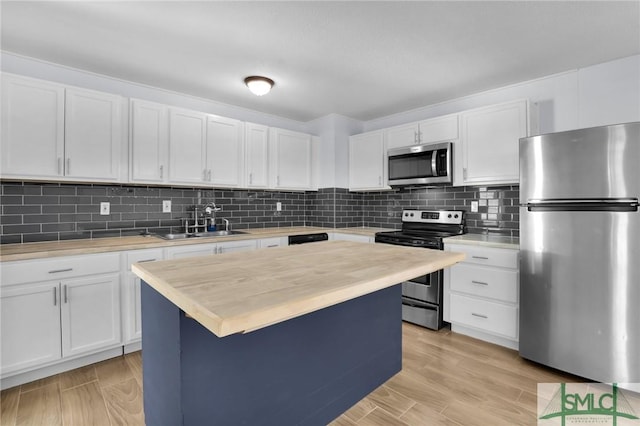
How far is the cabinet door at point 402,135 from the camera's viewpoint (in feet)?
11.9

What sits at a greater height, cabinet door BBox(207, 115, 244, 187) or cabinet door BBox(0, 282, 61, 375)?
cabinet door BBox(207, 115, 244, 187)

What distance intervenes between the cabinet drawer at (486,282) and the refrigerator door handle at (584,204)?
1.95ft

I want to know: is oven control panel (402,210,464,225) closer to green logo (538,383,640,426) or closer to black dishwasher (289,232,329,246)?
black dishwasher (289,232,329,246)

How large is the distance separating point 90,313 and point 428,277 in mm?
2910

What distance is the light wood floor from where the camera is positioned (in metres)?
1.82

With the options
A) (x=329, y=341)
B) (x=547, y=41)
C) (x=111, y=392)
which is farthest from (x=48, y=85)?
(x=547, y=41)

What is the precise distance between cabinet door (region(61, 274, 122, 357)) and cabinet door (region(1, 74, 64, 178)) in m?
0.89

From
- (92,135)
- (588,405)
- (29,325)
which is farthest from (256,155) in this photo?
(588,405)

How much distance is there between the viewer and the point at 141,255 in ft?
8.39

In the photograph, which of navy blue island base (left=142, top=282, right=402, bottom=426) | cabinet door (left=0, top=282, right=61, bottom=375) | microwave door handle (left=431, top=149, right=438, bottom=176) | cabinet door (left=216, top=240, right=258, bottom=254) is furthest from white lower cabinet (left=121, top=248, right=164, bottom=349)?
microwave door handle (left=431, top=149, right=438, bottom=176)

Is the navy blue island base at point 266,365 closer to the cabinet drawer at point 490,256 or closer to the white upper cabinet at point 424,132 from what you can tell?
the cabinet drawer at point 490,256

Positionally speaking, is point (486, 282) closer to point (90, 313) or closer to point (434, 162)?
point (434, 162)

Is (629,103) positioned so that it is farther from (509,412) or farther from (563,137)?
(509,412)

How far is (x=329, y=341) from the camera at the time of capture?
1491 mm
